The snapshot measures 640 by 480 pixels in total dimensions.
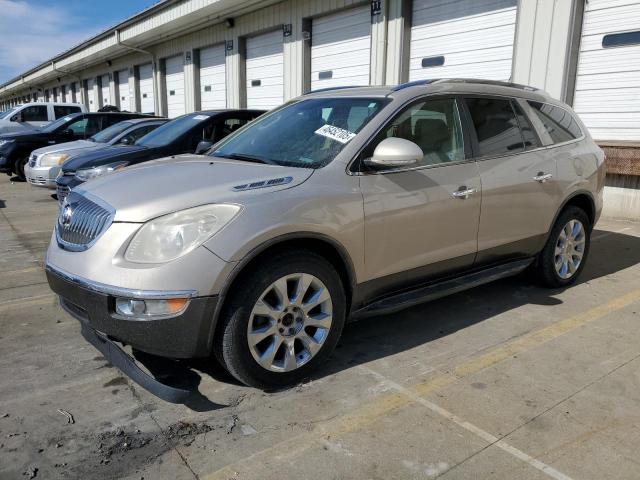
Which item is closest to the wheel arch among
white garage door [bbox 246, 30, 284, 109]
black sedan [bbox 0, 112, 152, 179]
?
black sedan [bbox 0, 112, 152, 179]

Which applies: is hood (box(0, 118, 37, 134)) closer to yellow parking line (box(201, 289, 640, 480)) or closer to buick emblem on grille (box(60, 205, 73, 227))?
buick emblem on grille (box(60, 205, 73, 227))

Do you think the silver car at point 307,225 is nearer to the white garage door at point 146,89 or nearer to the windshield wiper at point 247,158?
the windshield wiper at point 247,158

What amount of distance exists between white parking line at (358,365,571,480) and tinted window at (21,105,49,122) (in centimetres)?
1660

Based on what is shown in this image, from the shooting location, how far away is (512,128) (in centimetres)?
435

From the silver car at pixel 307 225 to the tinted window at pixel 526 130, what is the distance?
2 centimetres

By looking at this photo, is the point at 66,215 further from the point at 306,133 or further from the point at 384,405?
the point at 384,405

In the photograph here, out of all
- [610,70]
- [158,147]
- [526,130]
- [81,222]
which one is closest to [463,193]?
[526,130]

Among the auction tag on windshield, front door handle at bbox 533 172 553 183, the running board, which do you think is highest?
the auction tag on windshield

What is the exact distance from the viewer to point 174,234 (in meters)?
2.76

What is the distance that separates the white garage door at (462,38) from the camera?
9898 mm

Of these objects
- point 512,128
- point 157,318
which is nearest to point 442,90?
point 512,128

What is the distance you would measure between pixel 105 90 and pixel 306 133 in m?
30.9

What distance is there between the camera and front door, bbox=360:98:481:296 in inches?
133

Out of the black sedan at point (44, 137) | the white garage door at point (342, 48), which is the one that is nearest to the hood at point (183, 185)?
the white garage door at point (342, 48)
